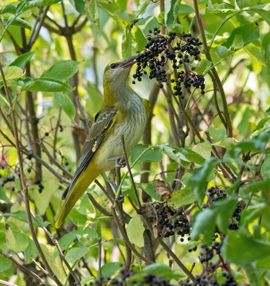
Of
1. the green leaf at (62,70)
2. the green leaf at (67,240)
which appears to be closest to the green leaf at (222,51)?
the green leaf at (62,70)

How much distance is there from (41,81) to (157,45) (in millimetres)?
531

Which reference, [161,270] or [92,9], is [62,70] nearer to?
[92,9]

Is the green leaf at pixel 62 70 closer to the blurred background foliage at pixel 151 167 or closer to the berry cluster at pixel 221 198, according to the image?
the blurred background foliage at pixel 151 167

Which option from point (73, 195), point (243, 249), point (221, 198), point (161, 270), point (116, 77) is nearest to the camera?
point (243, 249)

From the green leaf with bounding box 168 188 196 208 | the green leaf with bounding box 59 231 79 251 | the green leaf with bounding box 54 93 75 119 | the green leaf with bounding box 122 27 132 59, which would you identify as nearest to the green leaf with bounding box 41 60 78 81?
the green leaf with bounding box 54 93 75 119

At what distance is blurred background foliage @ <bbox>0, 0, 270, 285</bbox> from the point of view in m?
1.94

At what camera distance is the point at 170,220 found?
9.43 ft

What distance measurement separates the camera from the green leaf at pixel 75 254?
3.00 m

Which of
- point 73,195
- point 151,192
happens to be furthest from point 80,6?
point 73,195

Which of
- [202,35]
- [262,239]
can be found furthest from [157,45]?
[262,239]

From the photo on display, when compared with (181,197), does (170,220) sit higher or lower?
lower

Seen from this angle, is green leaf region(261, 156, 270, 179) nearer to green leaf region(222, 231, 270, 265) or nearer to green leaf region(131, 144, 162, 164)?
green leaf region(131, 144, 162, 164)

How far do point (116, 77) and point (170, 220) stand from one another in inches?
80.5

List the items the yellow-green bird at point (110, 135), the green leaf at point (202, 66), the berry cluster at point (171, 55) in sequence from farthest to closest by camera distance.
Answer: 1. the yellow-green bird at point (110, 135)
2. the green leaf at point (202, 66)
3. the berry cluster at point (171, 55)
